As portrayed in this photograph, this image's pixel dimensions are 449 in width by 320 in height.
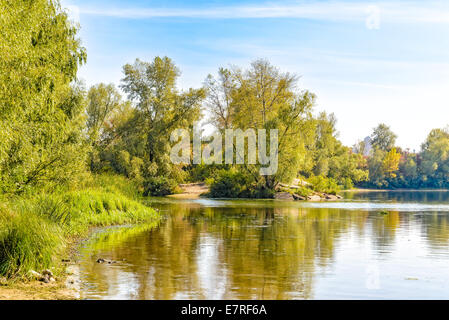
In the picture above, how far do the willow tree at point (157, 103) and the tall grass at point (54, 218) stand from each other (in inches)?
911

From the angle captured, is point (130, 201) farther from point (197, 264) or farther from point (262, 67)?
point (262, 67)

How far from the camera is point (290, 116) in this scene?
5341cm

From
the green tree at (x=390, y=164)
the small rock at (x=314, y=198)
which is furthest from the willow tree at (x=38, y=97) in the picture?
the green tree at (x=390, y=164)

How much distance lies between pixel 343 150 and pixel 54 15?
71.4 metres

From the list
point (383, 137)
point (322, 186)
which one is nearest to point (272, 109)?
point (322, 186)

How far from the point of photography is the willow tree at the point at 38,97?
613 inches

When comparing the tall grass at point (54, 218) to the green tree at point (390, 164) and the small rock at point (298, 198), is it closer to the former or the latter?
the small rock at point (298, 198)

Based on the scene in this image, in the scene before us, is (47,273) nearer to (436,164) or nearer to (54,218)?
(54,218)

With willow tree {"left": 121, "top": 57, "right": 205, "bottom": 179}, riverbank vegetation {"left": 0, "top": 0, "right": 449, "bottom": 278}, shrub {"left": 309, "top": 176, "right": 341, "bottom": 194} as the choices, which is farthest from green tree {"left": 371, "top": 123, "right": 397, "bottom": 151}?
willow tree {"left": 121, "top": 57, "right": 205, "bottom": 179}

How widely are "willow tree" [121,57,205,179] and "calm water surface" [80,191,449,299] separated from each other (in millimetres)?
30101

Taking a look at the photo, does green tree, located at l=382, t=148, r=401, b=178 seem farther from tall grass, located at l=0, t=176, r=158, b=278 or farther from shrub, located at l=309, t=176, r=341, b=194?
tall grass, located at l=0, t=176, r=158, b=278

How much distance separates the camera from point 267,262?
15594 millimetres

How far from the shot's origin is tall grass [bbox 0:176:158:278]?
12.4 metres

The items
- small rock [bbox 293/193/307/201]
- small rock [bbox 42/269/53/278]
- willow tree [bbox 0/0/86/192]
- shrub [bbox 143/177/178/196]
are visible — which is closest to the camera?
small rock [bbox 42/269/53/278]
